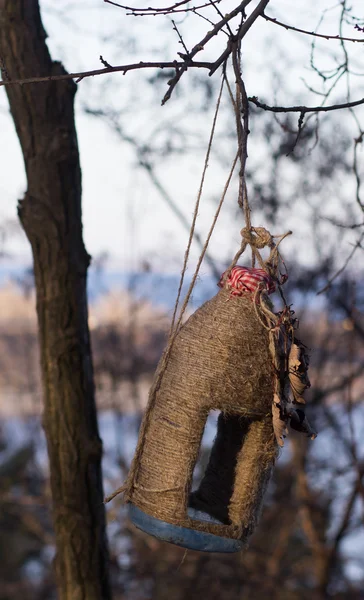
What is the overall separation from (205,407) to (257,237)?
0.48 m

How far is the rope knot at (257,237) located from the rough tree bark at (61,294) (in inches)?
32.9

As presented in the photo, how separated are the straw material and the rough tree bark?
0.60 metres

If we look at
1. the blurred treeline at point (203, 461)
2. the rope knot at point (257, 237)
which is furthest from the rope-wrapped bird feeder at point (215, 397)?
the blurred treeline at point (203, 461)

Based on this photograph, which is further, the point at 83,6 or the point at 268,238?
the point at 83,6

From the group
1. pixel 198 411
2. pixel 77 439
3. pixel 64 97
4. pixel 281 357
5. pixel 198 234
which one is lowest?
pixel 77 439

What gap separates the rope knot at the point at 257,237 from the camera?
171 centimetres

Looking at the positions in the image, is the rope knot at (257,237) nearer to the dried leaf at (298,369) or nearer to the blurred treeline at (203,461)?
the dried leaf at (298,369)

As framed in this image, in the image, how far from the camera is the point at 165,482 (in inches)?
70.2

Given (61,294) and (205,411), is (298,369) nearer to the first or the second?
(205,411)

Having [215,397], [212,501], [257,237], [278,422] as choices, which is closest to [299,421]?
[278,422]

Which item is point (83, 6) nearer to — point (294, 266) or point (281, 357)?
point (294, 266)

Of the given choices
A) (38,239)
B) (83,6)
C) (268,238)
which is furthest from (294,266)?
(268,238)

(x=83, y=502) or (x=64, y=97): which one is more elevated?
(x=64, y=97)

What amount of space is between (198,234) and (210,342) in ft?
10.6
